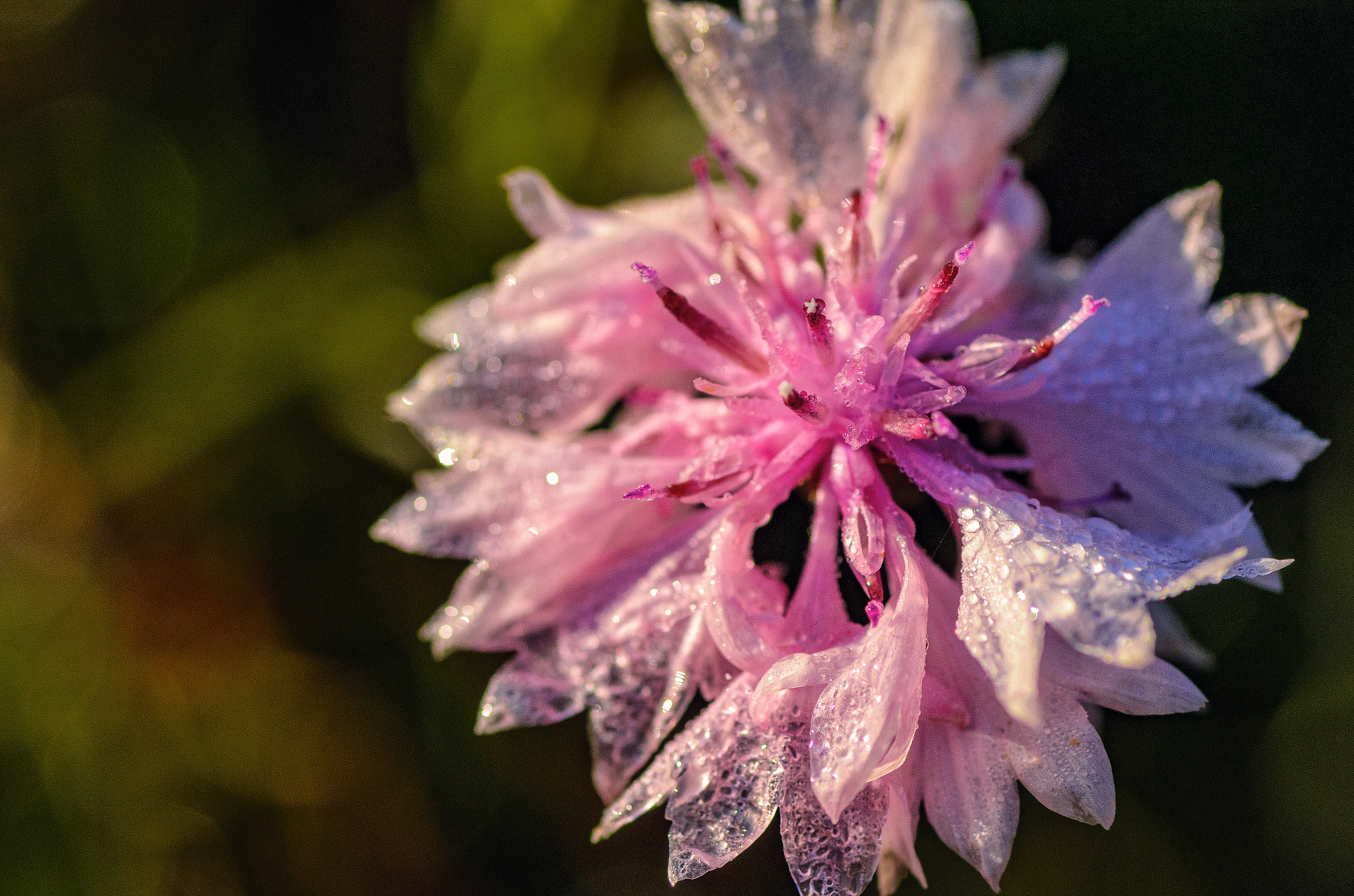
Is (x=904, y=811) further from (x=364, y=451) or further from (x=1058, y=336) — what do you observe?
(x=364, y=451)

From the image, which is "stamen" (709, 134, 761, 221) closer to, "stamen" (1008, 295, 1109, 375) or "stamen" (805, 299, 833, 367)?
"stamen" (805, 299, 833, 367)

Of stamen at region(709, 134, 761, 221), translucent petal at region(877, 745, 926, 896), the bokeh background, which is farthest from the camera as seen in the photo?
the bokeh background

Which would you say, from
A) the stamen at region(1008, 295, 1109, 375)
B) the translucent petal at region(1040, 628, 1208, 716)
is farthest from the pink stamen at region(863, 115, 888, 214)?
the translucent petal at region(1040, 628, 1208, 716)

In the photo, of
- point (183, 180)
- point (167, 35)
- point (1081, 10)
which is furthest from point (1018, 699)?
point (167, 35)

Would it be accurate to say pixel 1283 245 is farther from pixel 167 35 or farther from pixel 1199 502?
pixel 167 35

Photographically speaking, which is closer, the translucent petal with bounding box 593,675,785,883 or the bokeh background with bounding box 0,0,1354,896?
the translucent petal with bounding box 593,675,785,883

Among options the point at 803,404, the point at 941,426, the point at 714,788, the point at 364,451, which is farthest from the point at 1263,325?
the point at 364,451

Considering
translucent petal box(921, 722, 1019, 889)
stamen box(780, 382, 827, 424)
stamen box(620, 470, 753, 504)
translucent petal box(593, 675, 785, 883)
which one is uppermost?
Result: stamen box(780, 382, 827, 424)

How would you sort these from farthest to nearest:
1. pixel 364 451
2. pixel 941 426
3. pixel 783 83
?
pixel 364 451 < pixel 783 83 < pixel 941 426

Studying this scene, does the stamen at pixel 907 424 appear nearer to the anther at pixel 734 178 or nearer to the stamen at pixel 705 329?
the stamen at pixel 705 329
